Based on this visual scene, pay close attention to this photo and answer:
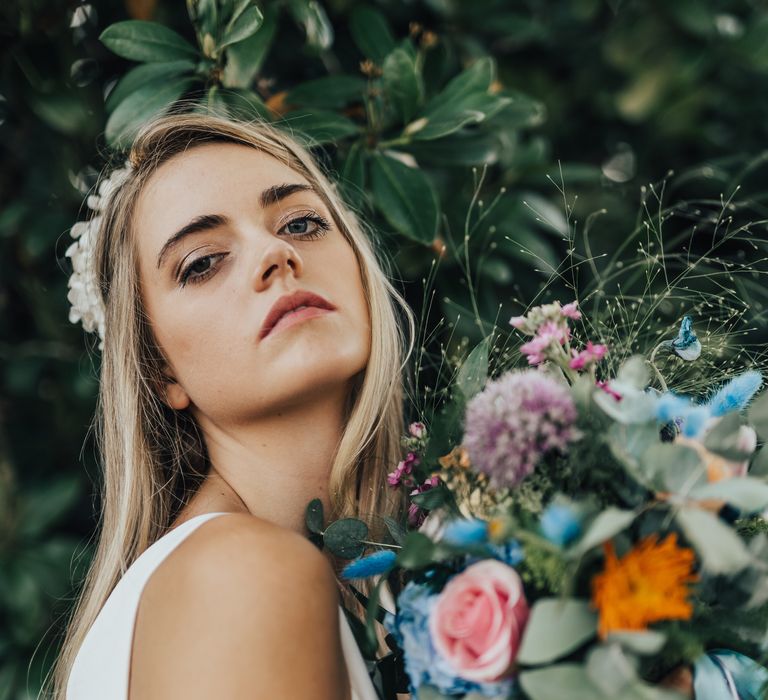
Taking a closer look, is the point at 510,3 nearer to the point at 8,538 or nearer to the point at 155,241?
the point at 155,241

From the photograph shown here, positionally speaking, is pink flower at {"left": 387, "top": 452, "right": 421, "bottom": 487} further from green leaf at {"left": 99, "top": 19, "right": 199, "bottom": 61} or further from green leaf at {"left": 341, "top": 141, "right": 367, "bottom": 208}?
green leaf at {"left": 99, "top": 19, "right": 199, "bottom": 61}

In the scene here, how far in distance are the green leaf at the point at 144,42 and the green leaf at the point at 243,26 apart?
0.40 feet

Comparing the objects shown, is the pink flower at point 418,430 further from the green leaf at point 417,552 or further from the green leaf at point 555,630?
the green leaf at point 555,630

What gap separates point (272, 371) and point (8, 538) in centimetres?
102

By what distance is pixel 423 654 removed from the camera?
2.87 feet

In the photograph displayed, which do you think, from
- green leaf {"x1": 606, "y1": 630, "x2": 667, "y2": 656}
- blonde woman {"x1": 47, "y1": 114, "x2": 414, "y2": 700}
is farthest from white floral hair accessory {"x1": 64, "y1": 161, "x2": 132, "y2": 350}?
green leaf {"x1": 606, "y1": 630, "x2": 667, "y2": 656}

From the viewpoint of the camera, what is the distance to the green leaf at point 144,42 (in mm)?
1547

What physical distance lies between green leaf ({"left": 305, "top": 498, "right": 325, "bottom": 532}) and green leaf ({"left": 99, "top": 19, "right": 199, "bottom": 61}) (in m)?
0.86

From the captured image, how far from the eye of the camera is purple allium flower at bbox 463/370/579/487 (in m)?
0.85

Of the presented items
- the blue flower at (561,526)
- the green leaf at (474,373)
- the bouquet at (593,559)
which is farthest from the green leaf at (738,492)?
the green leaf at (474,373)

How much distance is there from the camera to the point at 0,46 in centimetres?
180

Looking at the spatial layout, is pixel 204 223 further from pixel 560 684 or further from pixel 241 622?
pixel 560 684

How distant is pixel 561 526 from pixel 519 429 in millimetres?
106

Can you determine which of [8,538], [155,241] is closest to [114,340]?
[155,241]
